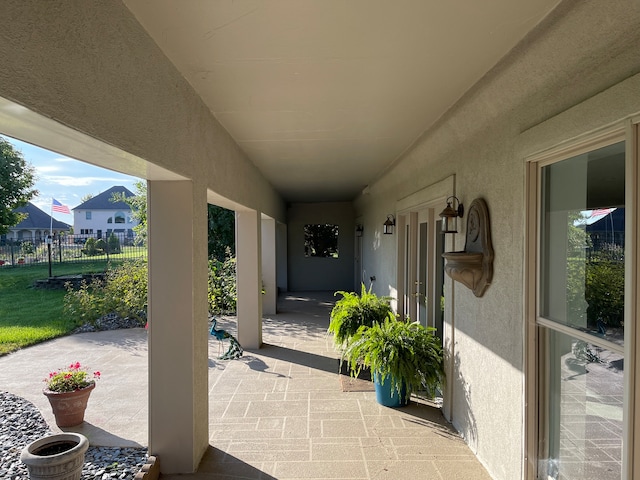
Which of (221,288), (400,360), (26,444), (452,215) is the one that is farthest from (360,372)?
(221,288)

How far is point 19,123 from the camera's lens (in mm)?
1232

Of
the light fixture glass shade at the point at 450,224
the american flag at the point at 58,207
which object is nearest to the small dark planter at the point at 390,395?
the light fixture glass shade at the point at 450,224

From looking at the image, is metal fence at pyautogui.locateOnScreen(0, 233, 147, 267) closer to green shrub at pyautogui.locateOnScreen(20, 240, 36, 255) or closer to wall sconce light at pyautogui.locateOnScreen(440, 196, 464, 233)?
green shrub at pyautogui.locateOnScreen(20, 240, 36, 255)

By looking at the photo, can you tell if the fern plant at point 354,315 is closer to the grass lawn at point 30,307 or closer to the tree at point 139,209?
the grass lawn at point 30,307

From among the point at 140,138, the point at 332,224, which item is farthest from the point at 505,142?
the point at 332,224

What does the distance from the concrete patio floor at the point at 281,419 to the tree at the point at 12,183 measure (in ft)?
21.2

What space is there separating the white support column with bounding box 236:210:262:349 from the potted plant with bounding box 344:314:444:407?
2256 mm

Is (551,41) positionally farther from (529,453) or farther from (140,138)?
(529,453)

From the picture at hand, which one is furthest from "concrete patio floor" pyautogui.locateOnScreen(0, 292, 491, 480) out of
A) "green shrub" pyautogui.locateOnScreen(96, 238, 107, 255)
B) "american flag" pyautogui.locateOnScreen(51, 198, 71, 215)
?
"green shrub" pyautogui.locateOnScreen(96, 238, 107, 255)

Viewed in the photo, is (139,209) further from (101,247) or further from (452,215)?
(452,215)

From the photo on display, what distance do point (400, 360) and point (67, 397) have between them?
2.85 metres

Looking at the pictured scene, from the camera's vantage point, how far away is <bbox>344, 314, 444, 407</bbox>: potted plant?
344cm

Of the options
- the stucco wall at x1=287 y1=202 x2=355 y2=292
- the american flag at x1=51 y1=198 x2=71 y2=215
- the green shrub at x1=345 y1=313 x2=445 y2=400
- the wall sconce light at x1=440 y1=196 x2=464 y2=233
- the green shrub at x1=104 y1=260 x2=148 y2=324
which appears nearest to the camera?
the wall sconce light at x1=440 y1=196 x2=464 y2=233

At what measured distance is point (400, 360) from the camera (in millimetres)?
3436
